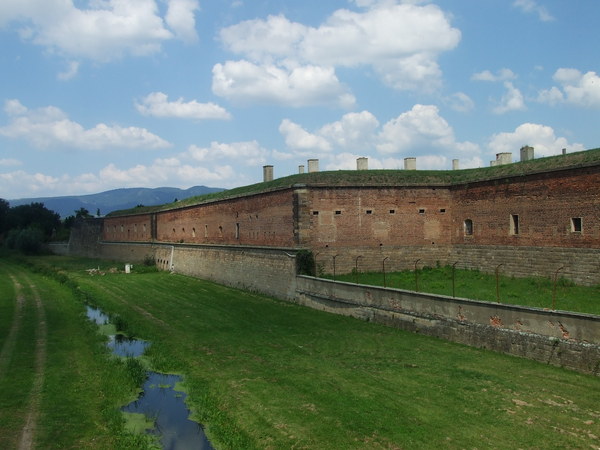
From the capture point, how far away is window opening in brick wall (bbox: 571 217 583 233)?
A: 18578mm

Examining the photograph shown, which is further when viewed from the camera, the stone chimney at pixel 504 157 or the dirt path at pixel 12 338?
the stone chimney at pixel 504 157

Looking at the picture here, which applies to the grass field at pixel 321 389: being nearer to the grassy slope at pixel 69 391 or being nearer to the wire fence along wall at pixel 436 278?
the grassy slope at pixel 69 391

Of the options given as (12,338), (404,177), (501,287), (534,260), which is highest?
(404,177)

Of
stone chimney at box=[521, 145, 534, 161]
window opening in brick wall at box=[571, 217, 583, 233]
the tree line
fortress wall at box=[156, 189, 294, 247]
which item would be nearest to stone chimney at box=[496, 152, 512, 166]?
stone chimney at box=[521, 145, 534, 161]

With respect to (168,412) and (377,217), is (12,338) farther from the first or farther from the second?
(377,217)

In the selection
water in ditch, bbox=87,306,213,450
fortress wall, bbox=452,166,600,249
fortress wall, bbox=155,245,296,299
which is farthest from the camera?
fortress wall, bbox=155,245,296,299

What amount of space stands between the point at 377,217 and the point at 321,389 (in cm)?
1381

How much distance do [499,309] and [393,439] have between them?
6.45 meters

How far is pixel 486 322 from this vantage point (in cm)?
1398

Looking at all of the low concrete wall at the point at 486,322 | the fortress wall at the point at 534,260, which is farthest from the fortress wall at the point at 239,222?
the fortress wall at the point at 534,260

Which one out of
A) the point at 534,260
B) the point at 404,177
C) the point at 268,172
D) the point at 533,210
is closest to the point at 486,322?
the point at 534,260

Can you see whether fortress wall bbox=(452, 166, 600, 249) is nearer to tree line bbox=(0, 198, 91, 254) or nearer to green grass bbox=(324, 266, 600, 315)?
green grass bbox=(324, 266, 600, 315)

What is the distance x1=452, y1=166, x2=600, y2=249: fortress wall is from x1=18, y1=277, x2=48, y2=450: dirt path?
16.9 meters

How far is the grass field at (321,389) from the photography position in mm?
8648
